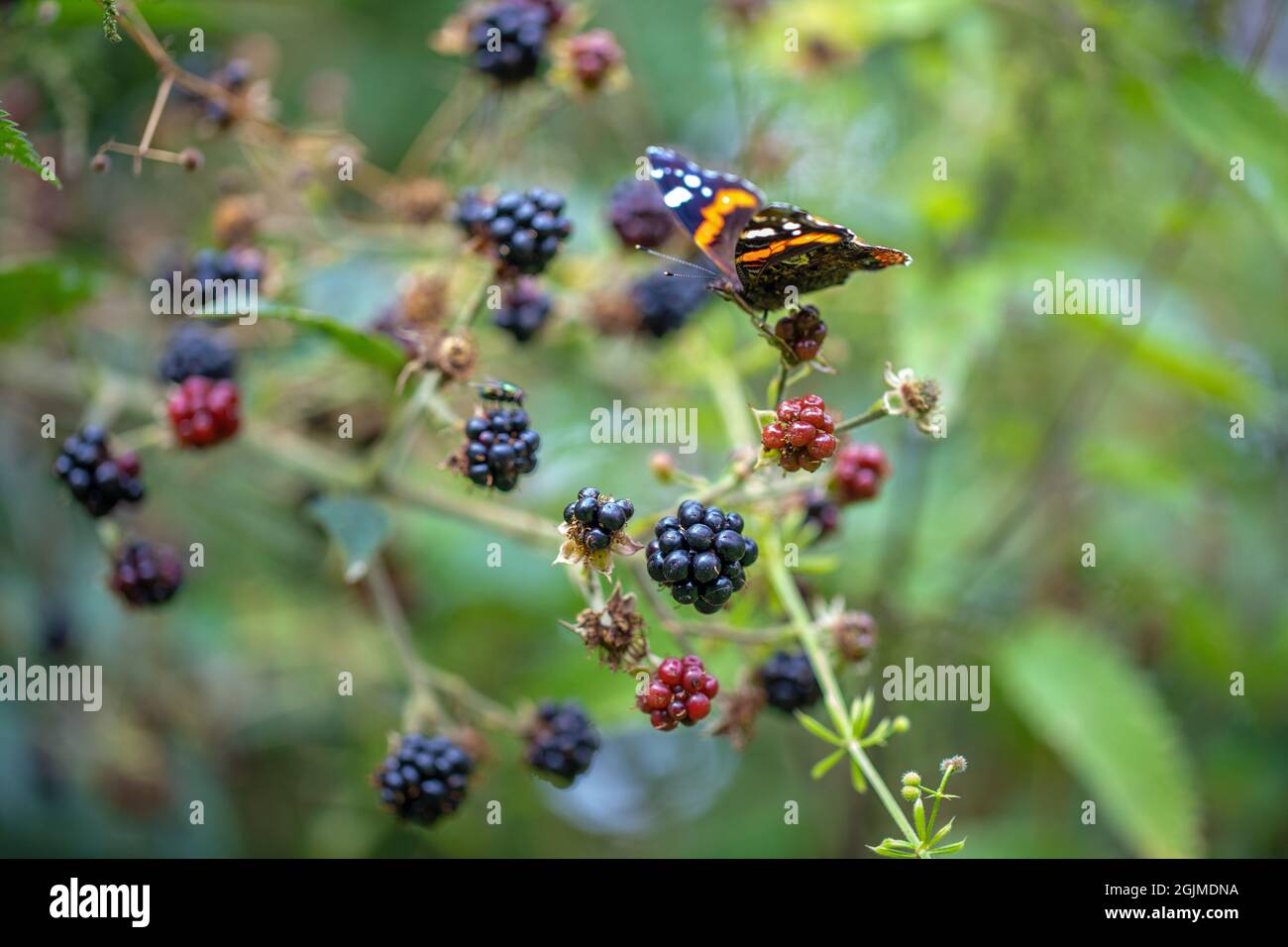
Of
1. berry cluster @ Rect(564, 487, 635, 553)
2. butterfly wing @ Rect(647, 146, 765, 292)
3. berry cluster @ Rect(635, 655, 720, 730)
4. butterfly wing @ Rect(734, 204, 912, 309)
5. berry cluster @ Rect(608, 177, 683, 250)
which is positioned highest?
berry cluster @ Rect(608, 177, 683, 250)

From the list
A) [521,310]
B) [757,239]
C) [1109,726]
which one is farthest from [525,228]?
[1109,726]

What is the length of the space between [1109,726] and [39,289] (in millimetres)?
1908

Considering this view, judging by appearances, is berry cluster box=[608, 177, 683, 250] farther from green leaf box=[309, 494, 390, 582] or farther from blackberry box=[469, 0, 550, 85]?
green leaf box=[309, 494, 390, 582]

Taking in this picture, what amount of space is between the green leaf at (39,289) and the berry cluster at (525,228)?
693mm

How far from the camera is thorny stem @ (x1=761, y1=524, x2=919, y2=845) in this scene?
1135mm

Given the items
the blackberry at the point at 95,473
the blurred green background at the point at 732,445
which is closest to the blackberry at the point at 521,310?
the blurred green background at the point at 732,445

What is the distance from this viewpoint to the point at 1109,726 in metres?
1.97

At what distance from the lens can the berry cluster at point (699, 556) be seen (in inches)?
43.9

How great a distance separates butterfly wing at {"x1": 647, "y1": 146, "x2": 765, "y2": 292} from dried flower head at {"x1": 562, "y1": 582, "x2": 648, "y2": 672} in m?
0.39

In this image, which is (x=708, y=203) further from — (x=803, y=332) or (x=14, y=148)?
(x=14, y=148)

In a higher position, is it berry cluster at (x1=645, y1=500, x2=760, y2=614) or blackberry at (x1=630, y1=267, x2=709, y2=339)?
blackberry at (x1=630, y1=267, x2=709, y2=339)

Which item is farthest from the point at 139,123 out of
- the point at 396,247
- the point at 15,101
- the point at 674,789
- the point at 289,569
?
the point at 674,789

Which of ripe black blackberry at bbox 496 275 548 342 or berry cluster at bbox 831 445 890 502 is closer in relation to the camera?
berry cluster at bbox 831 445 890 502

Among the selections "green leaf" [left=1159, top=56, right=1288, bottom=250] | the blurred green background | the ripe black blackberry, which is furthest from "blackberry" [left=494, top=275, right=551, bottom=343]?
"green leaf" [left=1159, top=56, right=1288, bottom=250]
